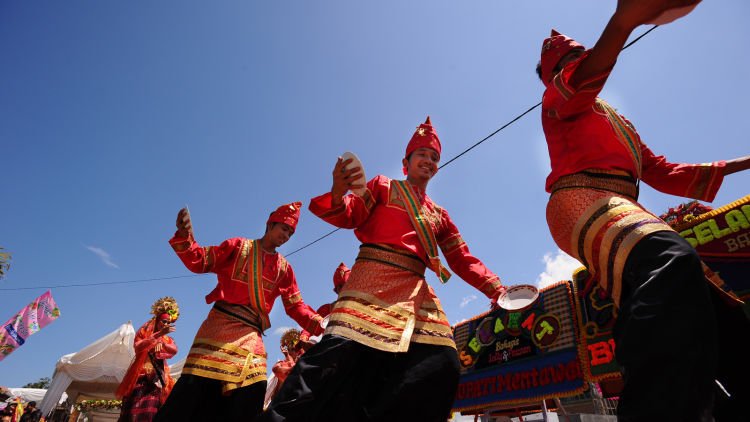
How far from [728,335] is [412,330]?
4.36ft

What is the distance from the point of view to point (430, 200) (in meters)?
2.86

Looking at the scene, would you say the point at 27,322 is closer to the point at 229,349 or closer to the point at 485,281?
the point at 229,349

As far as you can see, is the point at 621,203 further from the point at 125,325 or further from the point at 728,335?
the point at 125,325

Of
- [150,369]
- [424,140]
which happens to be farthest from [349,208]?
[150,369]

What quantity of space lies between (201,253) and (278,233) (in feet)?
2.50

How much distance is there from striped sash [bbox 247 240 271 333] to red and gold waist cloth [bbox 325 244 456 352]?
62.6 inches

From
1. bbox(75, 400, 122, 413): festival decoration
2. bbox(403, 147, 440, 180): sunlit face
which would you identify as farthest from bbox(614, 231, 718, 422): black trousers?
bbox(75, 400, 122, 413): festival decoration

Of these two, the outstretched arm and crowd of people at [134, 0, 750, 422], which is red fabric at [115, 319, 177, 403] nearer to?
crowd of people at [134, 0, 750, 422]

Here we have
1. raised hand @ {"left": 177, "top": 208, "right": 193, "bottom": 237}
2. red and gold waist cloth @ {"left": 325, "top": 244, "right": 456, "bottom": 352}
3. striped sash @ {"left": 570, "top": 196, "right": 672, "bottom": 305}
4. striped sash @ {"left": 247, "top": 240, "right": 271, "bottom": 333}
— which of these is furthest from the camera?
striped sash @ {"left": 247, "top": 240, "right": 271, "bottom": 333}

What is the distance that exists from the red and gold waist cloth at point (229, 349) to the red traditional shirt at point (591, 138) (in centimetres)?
264

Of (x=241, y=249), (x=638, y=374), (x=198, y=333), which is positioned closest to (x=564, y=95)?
(x=638, y=374)

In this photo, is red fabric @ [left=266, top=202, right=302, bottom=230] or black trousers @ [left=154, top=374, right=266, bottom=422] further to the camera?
red fabric @ [left=266, top=202, right=302, bottom=230]

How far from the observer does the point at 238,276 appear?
3.60m

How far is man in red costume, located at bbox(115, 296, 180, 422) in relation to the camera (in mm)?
4621
